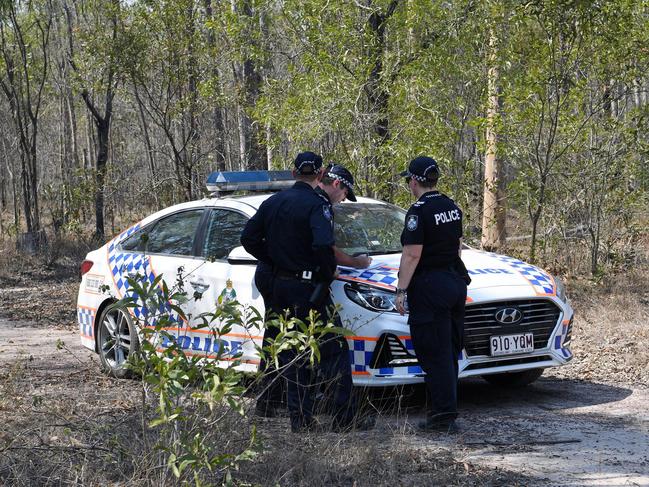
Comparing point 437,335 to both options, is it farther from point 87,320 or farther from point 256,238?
point 87,320

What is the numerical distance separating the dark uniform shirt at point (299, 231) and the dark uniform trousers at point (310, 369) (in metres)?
0.13

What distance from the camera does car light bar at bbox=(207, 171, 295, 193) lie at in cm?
780

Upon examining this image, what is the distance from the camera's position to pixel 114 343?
7930 millimetres

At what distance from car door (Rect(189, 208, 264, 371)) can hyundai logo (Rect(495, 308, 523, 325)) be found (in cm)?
163

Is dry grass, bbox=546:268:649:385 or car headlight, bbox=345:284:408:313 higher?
car headlight, bbox=345:284:408:313

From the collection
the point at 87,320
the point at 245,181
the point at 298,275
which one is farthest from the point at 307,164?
the point at 87,320

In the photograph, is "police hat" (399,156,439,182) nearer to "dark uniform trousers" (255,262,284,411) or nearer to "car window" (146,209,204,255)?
"dark uniform trousers" (255,262,284,411)

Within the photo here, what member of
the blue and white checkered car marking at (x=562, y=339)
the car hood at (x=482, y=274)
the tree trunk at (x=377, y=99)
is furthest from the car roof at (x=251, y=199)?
the tree trunk at (x=377, y=99)

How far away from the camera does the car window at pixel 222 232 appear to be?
743cm

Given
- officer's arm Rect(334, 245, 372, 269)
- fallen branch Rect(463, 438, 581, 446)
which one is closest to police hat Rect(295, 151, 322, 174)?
officer's arm Rect(334, 245, 372, 269)

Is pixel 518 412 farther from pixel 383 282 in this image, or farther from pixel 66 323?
pixel 66 323

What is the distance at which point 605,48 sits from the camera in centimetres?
1126

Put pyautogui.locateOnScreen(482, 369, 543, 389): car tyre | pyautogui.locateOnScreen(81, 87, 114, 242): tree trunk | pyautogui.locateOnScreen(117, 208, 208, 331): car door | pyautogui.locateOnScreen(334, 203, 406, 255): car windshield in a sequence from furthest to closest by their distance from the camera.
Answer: pyautogui.locateOnScreen(81, 87, 114, 242): tree trunk
pyautogui.locateOnScreen(117, 208, 208, 331): car door
pyautogui.locateOnScreen(482, 369, 543, 389): car tyre
pyautogui.locateOnScreen(334, 203, 406, 255): car windshield

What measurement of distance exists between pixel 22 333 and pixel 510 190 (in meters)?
6.25
